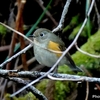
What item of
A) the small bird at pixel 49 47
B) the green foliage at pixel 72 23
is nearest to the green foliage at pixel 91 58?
the small bird at pixel 49 47

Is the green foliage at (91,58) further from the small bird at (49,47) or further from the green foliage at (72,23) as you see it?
the green foliage at (72,23)

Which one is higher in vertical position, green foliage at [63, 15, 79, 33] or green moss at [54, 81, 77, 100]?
green foliage at [63, 15, 79, 33]

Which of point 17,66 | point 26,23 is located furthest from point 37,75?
point 26,23

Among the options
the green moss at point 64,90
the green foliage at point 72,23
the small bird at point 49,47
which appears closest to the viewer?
the small bird at point 49,47

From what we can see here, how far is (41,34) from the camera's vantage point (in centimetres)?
345

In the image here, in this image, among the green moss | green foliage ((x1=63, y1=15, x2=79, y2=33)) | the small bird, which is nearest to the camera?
the small bird

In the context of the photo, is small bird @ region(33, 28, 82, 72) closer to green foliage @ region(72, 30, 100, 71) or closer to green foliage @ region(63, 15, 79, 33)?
green foliage @ region(72, 30, 100, 71)

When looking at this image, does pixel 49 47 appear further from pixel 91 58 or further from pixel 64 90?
pixel 91 58

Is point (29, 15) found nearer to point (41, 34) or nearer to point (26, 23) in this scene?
point (26, 23)

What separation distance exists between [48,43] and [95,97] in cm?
69

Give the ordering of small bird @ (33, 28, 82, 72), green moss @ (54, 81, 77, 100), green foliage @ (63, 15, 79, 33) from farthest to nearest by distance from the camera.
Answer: green foliage @ (63, 15, 79, 33)
green moss @ (54, 81, 77, 100)
small bird @ (33, 28, 82, 72)

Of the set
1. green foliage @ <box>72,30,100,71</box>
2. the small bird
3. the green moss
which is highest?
the small bird

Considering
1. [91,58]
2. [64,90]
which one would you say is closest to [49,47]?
[64,90]

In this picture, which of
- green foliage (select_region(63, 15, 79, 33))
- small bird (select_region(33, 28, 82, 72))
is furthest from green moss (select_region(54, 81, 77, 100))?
green foliage (select_region(63, 15, 79, 33))
